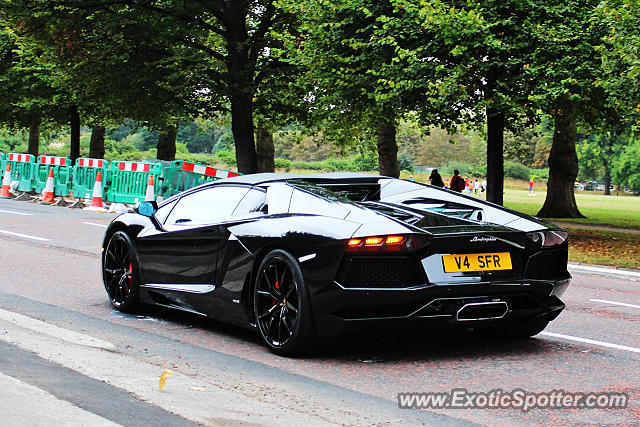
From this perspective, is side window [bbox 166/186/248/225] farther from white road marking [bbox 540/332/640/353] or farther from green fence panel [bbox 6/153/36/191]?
green fence panel [bbox 6/153/36/191]

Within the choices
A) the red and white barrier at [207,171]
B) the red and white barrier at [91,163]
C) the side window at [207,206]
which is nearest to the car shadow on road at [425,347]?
the side window at [207,206]

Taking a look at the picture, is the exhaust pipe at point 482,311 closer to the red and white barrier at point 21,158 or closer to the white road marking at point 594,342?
the white road marking at point 594,342

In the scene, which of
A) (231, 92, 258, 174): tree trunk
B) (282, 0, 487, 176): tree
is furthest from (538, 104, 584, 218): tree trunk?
(231, 92, 258, 174): tree trunk

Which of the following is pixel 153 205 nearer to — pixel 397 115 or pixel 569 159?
pixel 397 115

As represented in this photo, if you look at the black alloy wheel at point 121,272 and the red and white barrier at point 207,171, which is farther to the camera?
the red and white barrier at point 207,171

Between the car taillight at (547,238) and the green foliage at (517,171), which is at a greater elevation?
the green foliage at (517,171)

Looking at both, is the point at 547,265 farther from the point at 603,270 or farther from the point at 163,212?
the point at 603,270

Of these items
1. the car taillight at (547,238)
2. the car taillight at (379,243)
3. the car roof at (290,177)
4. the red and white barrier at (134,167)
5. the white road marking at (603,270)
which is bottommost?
the white road marking at (603,270)

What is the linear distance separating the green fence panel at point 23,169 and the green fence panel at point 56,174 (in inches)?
12.9

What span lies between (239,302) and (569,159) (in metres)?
25.2

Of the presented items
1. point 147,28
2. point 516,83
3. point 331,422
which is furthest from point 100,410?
point 147,28

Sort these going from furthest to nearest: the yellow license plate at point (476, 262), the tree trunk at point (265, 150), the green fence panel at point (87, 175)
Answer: the tree trunk at point (265, 150)
the green fence panel at point (87, 175)
the yellow license plate at point (476, 262)

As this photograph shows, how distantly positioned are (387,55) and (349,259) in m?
16.1

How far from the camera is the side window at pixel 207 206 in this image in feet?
24.1
